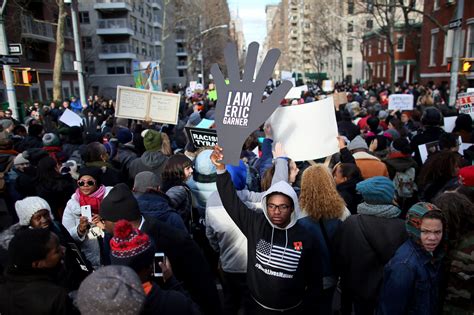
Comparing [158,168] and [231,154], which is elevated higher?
[231,154]

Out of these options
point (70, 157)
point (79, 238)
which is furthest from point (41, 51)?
point (79, 238)

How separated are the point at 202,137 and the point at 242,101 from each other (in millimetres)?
2820

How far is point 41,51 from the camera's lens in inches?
1324

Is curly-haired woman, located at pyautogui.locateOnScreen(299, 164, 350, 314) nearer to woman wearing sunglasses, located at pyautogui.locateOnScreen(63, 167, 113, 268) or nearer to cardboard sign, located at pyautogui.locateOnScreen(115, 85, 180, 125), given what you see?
woman wearing sunglasses, located at pyautogui.locateOnScreen(63, 167, 113, 268)

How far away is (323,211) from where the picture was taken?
297 centimetres

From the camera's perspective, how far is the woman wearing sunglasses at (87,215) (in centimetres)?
320

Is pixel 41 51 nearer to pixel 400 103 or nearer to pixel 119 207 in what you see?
pixel 400 103

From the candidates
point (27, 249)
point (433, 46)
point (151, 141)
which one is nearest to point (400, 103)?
point (151, 141)

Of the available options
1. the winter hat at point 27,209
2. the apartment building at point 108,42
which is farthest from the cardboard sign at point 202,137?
the apartment building at point 108,42

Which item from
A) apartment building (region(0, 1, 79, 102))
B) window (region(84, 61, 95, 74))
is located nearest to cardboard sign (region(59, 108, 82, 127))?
apartment building (region(0, 1, 79, 102))

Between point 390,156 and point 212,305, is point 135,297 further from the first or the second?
point 390,156

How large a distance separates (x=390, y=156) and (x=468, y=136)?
1.83m

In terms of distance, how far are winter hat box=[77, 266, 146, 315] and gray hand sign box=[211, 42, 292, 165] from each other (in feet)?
4.61

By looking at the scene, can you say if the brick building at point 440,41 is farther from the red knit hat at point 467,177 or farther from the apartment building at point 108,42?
the apartment building at point 108,42
